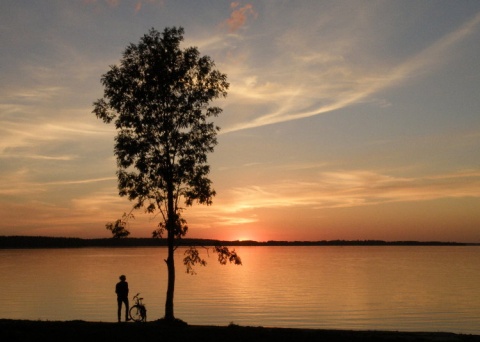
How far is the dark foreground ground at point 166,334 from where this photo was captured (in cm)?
2366

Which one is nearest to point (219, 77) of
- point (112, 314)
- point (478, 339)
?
point (478, 339)

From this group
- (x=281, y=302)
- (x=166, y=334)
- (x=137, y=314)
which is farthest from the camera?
(x=281, y=302)

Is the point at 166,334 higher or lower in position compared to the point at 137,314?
higher

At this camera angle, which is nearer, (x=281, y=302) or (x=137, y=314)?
(x=137, y=314)

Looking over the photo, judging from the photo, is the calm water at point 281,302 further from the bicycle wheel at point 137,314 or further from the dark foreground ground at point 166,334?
the dark foreground ground at point 166,334

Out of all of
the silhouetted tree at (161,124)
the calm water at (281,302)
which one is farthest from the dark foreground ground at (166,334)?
the calm water at (281,302)

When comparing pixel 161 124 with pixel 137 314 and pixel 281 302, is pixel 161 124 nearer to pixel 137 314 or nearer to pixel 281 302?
pixel 137 314

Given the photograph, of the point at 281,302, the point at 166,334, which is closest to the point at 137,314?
the point at 166,334

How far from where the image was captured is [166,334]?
81.6ft

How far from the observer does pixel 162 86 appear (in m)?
33.0

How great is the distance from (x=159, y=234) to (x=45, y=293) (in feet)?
179

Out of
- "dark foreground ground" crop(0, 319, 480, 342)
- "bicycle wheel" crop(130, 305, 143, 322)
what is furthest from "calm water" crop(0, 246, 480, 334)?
"dark foreground ground" crop(0, 319, 480, 342)

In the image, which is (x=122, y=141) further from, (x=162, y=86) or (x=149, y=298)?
(x=149, y=298)

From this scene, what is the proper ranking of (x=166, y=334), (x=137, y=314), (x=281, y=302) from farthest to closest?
(x=281, y=302) < (x=137, y=314) < (x=166, y=334)
